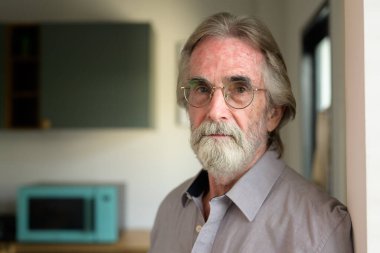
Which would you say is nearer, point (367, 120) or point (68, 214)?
point (367, 120)

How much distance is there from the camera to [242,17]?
979 mm

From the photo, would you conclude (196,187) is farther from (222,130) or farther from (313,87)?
(313,87)

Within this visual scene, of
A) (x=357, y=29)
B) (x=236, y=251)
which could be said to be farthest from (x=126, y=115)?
(x=357, y=29)

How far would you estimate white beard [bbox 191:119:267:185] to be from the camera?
0.93 meters

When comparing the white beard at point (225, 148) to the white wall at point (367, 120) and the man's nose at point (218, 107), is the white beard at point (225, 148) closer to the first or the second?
the man's nose at point (218, 107)

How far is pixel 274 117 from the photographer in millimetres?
1060

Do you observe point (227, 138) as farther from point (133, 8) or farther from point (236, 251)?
point (133, 8)

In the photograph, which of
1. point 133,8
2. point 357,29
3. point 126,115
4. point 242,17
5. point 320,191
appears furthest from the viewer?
point 133,8

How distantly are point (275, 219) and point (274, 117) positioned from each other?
0.31m

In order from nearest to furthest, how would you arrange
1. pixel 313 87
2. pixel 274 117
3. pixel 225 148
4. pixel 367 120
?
pixel 367 120 < pixel 225 148 < pixel 274 117 < pixel 313 87

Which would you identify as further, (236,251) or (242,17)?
(242,17)

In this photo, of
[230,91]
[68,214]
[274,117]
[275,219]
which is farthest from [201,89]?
[68,214]

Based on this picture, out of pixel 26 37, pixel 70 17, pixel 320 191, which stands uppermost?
pixel 70 17

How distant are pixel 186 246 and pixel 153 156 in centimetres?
200
